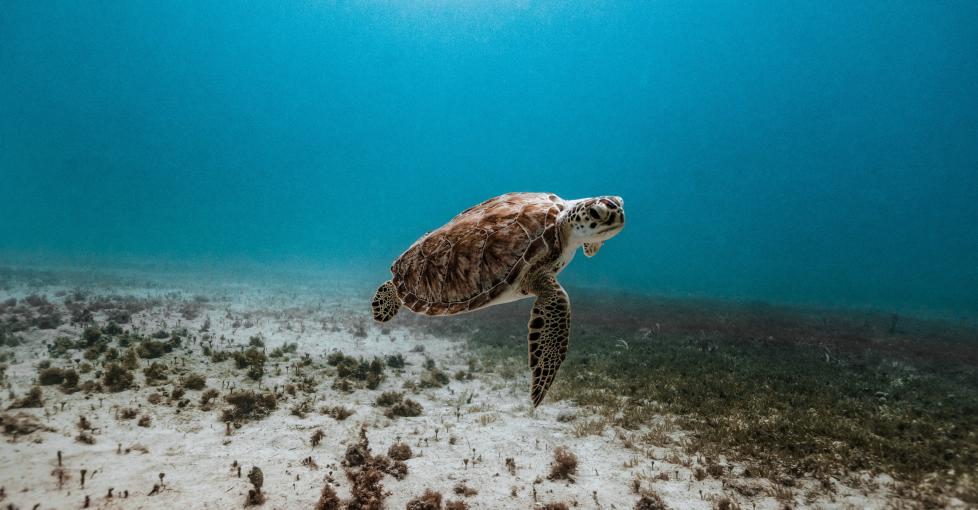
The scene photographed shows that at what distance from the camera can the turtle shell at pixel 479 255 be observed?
3.13 meters

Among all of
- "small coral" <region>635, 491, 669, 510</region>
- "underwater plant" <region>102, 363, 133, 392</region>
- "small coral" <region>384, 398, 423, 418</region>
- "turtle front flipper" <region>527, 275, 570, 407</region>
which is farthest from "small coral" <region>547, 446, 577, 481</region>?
"underwater plant" <region>102, 363, 133, 392</region>

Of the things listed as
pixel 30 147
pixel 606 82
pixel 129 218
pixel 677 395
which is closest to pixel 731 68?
pixel 606 82

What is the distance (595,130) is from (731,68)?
53.5 meters

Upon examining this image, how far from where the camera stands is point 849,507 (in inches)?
167

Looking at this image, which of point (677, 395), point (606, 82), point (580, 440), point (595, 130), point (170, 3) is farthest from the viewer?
point (595, 130)

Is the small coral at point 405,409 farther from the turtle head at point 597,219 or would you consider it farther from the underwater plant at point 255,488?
the turtle head at point 597,219

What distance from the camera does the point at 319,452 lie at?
5.53 meters

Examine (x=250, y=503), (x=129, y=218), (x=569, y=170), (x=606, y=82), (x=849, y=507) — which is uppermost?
(x=606, y=82)

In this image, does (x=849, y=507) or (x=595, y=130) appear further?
(x=595, y=130)

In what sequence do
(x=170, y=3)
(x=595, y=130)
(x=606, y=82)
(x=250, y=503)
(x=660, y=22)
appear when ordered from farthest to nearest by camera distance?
1. (x=595, y=130)
2. (x=606, y=82)
3. (x=660, y=22)
4. (x=170, y=3)
5. (x=250, y=503)

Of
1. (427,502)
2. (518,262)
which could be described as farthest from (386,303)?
(427,502)

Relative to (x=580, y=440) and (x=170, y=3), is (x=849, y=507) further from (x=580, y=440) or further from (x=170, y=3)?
(x=170, y=3)

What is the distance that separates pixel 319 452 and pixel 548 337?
4485 millimetres

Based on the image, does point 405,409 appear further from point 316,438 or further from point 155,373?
point 155,373
